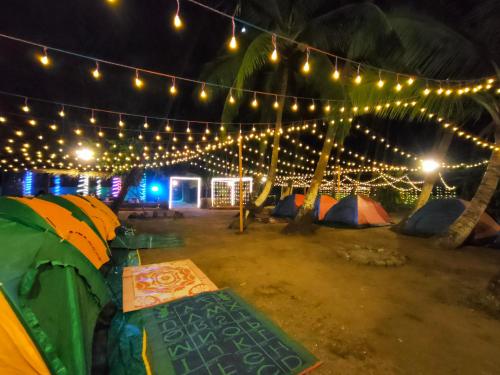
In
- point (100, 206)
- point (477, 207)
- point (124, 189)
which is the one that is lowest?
point (100, 206)

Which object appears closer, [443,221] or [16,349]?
[16,349]

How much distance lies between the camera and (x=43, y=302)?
193 cm

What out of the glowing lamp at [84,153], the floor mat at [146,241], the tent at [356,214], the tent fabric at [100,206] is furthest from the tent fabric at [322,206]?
the glowing lamp at [84,153]

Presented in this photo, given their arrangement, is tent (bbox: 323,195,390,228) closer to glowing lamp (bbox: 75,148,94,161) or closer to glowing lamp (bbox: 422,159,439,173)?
glowing lamp (bbox: 422,159,439,173)

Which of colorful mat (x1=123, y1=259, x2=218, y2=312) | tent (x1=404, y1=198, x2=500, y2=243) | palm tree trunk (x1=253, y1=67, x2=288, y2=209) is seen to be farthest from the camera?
palm tree trunk (x1=253, y1=67, x2=288, y2=209)

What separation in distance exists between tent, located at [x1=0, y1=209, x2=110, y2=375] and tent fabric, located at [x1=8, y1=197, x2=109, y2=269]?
819 mm

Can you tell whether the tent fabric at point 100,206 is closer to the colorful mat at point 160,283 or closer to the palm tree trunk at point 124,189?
the colorful mat at point 160,283

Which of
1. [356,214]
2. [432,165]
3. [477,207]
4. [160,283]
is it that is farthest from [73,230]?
[432,165]

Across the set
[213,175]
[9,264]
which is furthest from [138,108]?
[9,264]

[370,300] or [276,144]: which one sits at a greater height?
[276,144]

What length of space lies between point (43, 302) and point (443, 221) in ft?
30.4

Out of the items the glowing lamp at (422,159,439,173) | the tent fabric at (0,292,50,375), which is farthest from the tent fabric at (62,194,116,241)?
the glowing lamp at (422,159,439,173)

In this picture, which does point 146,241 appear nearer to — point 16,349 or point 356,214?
point 16,349

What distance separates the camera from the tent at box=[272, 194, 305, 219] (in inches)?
470
